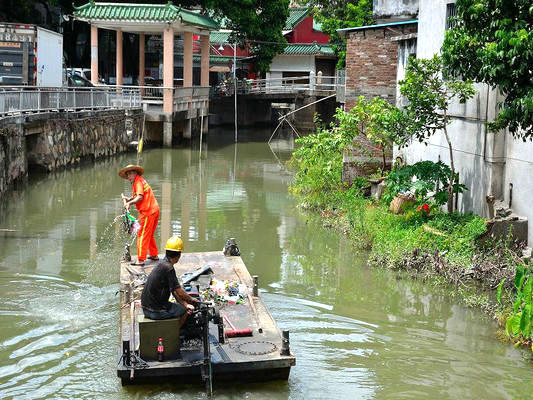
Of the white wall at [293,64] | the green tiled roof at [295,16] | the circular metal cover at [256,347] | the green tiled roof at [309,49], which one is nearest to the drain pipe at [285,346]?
the circular metal cover at [256,347]

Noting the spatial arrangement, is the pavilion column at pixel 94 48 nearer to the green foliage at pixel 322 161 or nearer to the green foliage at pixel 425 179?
the green foliage at pixel 322 161

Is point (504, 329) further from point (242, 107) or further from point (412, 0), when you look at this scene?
point (242, 107)

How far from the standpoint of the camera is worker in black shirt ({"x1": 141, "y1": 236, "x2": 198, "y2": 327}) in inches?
338

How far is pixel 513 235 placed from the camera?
1335cm

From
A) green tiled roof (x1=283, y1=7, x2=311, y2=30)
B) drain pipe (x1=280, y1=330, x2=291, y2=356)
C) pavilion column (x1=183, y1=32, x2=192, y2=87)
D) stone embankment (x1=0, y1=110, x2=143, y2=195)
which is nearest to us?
drain pipe (x1=280, y1=330, x2=291, y2=356)

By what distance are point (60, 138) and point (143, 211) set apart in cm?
1474

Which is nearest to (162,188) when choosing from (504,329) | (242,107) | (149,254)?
(149,254)

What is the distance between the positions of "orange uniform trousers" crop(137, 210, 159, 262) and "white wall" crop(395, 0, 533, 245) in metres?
5.97

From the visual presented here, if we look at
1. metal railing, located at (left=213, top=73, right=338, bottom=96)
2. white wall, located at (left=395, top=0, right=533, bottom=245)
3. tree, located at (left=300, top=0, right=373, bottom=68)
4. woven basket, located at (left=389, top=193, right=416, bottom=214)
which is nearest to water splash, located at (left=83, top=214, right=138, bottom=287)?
woven basket, located at (left=389, top=193, right=416, bottom=214)

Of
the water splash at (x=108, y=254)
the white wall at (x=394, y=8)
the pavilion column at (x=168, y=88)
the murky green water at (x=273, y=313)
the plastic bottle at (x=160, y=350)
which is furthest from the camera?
the pavilion column at (x=168, y=88)

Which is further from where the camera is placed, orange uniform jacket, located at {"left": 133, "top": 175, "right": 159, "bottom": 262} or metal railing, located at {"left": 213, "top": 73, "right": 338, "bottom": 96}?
metal railing, located at {"left": 213, "top": 73, "right": 338, "bottom": 96}

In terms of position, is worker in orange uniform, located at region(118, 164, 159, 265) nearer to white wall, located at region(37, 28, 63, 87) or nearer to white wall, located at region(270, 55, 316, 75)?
white wall, located at region(37, 28, 63, 87)

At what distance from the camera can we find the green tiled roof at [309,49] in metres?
52.7

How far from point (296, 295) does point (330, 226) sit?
560 cm
